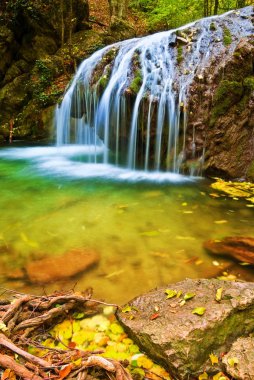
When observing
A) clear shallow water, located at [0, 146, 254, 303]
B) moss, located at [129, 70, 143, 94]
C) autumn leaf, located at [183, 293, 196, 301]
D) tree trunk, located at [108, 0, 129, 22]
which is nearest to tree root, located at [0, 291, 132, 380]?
clear shallow water, located at [0, 146, 254, 303]

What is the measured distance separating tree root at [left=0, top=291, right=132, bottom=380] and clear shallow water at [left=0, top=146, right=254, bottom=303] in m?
0.45

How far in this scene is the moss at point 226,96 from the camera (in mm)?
6918

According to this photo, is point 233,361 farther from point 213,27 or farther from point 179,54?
point 213,27

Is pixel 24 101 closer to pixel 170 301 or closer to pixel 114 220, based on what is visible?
pixel 114 220

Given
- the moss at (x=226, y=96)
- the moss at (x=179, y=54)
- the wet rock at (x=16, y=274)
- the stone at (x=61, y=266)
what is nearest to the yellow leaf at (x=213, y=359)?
the stone at (x=61, y=266)

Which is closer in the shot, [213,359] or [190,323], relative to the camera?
[213,359]

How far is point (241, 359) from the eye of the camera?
6.60 feet

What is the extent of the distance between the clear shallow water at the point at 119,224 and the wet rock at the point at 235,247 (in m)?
0.14

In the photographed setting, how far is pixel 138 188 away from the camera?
256 inches

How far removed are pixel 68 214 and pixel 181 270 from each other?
2.37m

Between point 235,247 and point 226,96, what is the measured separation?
4244mm

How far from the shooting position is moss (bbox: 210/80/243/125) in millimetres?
6918

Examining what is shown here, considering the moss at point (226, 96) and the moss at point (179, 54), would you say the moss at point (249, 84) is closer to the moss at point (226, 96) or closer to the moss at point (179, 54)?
the moss at point (226, 96)

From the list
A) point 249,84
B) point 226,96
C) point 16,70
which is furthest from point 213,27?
point 16,70
